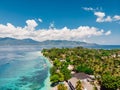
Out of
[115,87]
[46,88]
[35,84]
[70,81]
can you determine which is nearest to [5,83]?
[35,84]

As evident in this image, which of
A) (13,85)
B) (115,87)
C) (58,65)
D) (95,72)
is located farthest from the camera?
(58,65)

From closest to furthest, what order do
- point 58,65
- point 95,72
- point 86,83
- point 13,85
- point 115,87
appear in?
1. point 115,87
2. point 86,83
3. point 13,85
4. point 95,72
5. point 58,65

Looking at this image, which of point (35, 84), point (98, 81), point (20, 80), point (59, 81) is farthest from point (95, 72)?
point (20, 80)

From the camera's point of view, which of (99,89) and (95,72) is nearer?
(99,89)

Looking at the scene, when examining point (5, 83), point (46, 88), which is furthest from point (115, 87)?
point (5, 83)

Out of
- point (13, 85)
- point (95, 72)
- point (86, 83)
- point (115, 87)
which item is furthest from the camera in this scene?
point (95, 72)

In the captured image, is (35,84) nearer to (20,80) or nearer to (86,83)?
(20,80)

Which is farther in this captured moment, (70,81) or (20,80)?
(20,80)

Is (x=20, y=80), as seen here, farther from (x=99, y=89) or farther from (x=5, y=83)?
(x=99, y=89)

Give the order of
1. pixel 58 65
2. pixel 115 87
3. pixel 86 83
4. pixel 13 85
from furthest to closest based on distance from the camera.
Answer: pixel 58 65 → pixel 13 85 → pixel 86 83 → pixel 115 87
